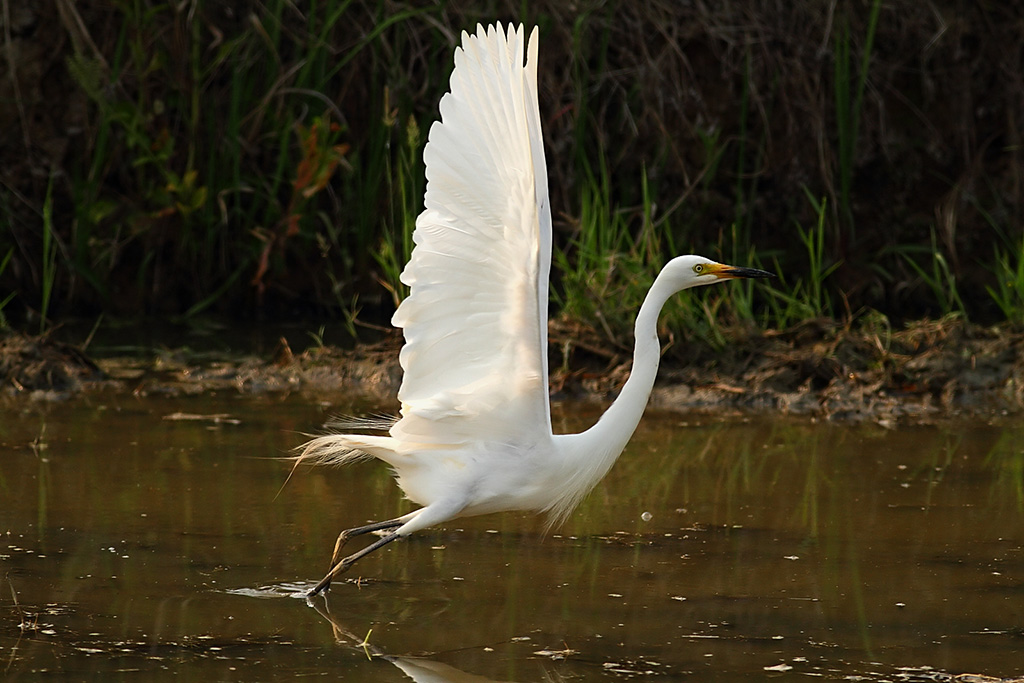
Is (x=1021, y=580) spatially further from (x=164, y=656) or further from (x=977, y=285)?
(x=977, y=285)

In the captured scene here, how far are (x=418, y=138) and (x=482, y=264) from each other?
3285 millimetres

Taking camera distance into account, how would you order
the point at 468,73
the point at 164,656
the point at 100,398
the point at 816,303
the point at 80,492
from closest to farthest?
the point at 164,656
the point at 468,73
the point at 80,492
the point at 100,398
the point at 816,303

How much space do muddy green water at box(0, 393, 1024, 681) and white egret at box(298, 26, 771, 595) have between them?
0.81ft

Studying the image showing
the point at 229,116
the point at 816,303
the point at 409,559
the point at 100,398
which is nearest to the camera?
the point at 409,559

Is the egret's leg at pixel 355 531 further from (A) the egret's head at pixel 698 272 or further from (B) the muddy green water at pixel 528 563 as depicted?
(A) the egret's head at pixel 698 272

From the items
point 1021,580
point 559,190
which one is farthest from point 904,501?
point 559,190

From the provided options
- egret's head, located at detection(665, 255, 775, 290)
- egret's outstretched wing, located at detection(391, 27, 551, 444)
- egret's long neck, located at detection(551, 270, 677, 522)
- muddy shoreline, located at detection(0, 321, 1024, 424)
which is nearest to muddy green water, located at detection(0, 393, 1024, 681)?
egret's long neck, located at detection(551, 270, 677, 522)

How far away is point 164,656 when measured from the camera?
289cm

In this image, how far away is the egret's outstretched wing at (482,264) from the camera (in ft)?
10.7

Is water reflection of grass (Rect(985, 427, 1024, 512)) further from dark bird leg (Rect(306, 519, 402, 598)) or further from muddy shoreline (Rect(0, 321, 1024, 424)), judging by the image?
dark bird leg (Rect(306, 519, 402, 598))

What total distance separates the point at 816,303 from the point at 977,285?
6.32 ft

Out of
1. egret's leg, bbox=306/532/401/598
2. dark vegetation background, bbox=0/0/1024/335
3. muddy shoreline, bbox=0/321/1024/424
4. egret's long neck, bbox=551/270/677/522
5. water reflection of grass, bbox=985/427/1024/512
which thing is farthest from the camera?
dark vegetation background, bbox=0/0/1024/335

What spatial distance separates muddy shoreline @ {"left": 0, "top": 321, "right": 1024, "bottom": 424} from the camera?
5.55 meters

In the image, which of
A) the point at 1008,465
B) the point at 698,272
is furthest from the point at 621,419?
the point at 1008,465
